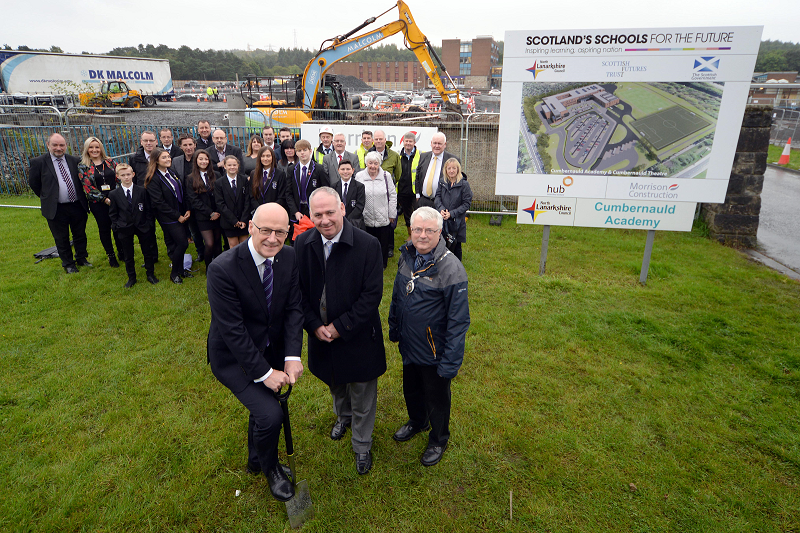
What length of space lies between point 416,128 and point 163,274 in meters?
6.20

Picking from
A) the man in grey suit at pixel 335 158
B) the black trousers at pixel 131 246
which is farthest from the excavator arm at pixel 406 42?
the black trousers at pixel 131 246

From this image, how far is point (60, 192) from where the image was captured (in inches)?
268

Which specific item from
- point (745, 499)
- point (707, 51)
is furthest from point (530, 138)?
point (745, 499)

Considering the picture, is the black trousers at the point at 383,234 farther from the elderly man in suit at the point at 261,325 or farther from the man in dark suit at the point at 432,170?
the elderly man in suit at the point at 261,325

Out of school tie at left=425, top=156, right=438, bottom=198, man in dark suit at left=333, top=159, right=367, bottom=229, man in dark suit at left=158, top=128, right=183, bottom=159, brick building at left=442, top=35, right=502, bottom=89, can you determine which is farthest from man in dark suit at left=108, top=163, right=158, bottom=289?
brick building at left=442, top=35, right=502, bottom=89

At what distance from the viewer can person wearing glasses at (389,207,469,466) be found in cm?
309

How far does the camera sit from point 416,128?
1007 cm

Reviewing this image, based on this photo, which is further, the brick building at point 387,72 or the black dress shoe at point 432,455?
the brick building at point 387,72

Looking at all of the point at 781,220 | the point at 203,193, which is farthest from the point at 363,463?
the point at 781,220

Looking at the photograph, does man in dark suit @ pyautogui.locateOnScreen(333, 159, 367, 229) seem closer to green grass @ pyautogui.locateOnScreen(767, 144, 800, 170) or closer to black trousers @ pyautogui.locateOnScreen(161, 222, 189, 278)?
black trousers @ pyautogui.locateOnScreen(161, 222, 189, 278)

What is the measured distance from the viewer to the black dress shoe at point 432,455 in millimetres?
3496

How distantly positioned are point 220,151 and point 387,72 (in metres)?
119

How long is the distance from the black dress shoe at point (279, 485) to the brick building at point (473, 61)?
99508 millimetres

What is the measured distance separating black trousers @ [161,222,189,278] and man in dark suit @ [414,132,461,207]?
12.5 ft
